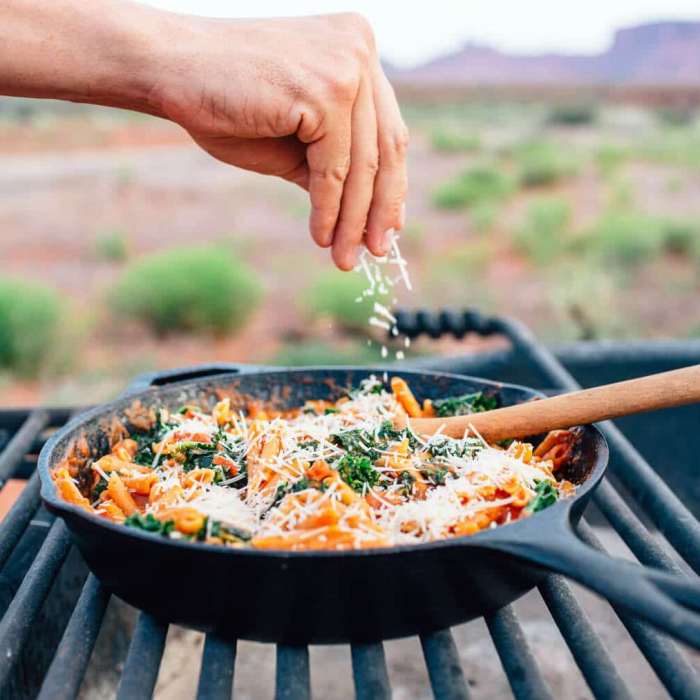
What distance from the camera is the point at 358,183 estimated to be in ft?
6.18

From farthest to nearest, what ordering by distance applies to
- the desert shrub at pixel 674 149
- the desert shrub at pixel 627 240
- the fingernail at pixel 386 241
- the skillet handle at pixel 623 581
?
the desert shrub at pixel 674 149 → the desert shrub at pixel 627 240 → the fingernail at pixel 386 241 → the skillet handle at pixel 623 581

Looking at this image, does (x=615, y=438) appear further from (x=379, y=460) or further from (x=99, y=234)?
(x=99, y=234)

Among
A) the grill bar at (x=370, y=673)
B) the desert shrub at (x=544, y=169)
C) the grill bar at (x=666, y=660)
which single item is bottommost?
the desert shrub at (x=544, y=169)

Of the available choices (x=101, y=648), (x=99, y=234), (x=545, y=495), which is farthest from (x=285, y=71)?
(x=99, y=234)

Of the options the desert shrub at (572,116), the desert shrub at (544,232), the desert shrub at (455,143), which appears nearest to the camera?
the desert shrub at (544,232)

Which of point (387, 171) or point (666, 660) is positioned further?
point (387, 171)

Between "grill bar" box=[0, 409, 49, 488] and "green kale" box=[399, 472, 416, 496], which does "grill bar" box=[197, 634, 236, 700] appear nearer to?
"green kale" box=[399, 472, 416, 496]

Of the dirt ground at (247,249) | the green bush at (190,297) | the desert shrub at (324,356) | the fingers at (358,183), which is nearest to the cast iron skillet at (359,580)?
the fingers at (358,183)

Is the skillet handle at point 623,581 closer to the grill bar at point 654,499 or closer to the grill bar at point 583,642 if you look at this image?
the grill bar at point 583,642

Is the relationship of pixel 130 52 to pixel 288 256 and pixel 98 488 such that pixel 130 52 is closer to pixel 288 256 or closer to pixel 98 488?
pixel 98 488

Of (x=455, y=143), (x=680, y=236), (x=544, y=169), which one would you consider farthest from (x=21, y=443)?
(x=455, y=143)

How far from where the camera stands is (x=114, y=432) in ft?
6.39

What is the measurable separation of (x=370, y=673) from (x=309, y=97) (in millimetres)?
1092

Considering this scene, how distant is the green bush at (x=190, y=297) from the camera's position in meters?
9.64
